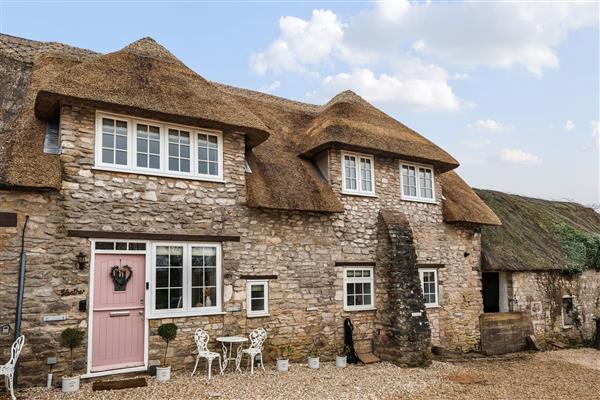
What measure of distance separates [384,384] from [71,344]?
5.97 m

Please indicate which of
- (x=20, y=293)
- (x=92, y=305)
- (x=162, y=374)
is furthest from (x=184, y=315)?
(x=20, y=293)

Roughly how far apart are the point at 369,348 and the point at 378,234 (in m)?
3.04

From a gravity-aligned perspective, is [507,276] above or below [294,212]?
below

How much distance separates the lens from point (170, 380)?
8.21 metres

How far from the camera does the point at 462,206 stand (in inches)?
547

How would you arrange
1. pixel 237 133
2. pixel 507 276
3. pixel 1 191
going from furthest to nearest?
1. pixel 507 276
2. pixel 237 133
3. pixel 1 191

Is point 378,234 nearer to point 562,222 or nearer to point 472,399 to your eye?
point 472,399

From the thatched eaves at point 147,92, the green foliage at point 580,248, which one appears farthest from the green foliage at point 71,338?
the green foliage at point 580,248

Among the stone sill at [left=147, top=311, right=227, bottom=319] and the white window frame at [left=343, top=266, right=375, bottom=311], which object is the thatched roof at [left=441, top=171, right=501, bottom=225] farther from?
the stone sill at [left=147, top=311, right=227, bottom=319]

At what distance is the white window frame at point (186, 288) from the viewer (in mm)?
8750

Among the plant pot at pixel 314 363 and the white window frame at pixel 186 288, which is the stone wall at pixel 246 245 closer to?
the white window frame at pixel 186 288

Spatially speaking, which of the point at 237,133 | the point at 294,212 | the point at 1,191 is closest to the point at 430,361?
the point at 294,212

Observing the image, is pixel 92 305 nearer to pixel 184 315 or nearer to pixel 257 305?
pixel 184 315

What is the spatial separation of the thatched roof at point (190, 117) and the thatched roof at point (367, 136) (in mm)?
39
